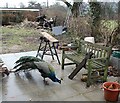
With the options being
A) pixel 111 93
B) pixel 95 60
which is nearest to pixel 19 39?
pixel 95 60

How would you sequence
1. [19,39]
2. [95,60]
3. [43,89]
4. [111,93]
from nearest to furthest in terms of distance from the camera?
1. [111,93]
2. [43,89]
3. [95,60]
4. [19,39]

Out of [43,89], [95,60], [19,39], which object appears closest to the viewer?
[43,89]

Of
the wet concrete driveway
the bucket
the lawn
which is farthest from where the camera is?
the lawn

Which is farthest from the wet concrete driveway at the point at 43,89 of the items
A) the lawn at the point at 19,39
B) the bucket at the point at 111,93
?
the lawn at the point at 19,39

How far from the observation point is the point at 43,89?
348 cm

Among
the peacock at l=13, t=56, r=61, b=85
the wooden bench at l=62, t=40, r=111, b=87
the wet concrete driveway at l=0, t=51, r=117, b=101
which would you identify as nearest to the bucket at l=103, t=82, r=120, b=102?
the wet concrete driveway at l=0, t=51, r=117, b=101

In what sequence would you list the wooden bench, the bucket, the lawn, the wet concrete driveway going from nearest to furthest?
the bucket < the wet concrete driveway < the wooden bench < the lawn

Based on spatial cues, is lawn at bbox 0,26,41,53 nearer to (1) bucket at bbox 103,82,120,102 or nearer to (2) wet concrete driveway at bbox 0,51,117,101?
(2) wet concrete driveway at bbox 0,51,117,101

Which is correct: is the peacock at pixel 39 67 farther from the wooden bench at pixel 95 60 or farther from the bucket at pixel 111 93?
the bucket at pixel 111 93

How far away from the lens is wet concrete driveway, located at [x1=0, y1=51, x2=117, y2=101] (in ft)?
10.4

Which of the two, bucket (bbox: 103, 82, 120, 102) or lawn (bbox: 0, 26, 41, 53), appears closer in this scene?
bucket (bbox: 103, 82, 120, 102)

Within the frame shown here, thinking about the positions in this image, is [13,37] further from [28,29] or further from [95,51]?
[95,51]

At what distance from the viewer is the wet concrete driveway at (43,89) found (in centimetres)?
318

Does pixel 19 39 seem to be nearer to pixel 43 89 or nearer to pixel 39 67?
pixel 39 67
